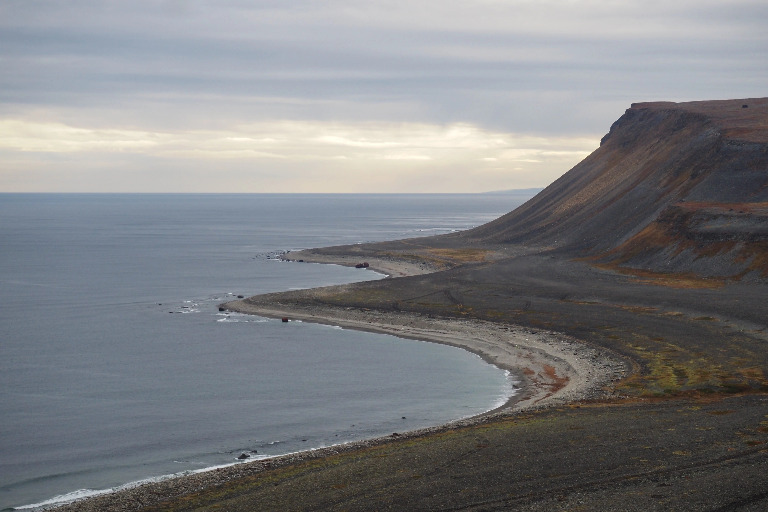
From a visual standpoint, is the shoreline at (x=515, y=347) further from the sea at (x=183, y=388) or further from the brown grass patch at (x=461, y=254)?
the brown grass patch at (x=461, y=254)

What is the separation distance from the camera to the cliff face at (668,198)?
9025 centimetres

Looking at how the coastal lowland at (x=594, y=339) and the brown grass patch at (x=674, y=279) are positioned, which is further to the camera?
the brown grass patch at (x=674, y=279)

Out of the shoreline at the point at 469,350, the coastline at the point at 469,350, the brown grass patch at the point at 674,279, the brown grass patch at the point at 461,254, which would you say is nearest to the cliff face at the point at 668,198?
the brown grass patch at the point at 674,279

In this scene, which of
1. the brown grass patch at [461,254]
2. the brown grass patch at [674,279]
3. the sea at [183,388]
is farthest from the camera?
the brown grass patch at [461,254]

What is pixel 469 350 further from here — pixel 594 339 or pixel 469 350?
pixel 594 339

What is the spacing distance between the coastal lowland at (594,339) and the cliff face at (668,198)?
1.23ft

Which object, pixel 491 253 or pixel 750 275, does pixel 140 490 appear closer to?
pixel 750 275

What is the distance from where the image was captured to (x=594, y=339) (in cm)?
6369

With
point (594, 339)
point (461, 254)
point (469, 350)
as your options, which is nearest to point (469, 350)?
point (469, 350)

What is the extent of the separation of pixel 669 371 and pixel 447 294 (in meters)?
37.7

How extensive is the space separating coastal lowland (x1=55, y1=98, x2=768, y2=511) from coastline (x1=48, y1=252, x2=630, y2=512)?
8.6 inches

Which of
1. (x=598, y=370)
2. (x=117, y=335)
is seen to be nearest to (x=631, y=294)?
(x=598, y=370)

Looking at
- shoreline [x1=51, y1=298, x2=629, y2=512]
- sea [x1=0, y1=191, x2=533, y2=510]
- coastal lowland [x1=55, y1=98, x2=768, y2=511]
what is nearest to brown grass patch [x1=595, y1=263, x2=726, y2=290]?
coastal lowland [x1=55, y1=98, x2=768, y2=511]

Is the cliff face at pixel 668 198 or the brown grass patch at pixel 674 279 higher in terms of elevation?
the cliff face at pixel 668 198
